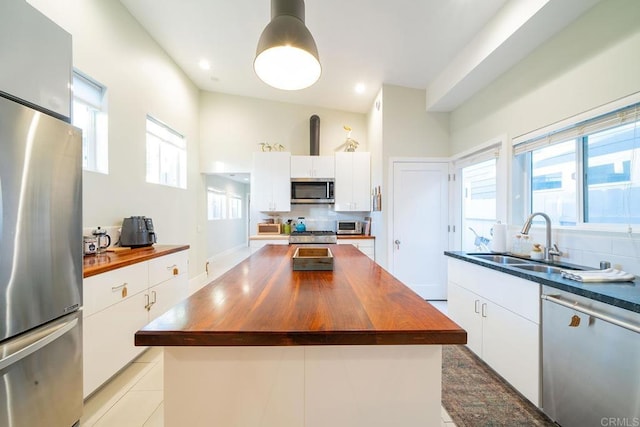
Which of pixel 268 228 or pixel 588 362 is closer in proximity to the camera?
pixel 588 362

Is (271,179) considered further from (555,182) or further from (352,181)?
(555,182)

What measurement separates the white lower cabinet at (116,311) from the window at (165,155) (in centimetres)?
174

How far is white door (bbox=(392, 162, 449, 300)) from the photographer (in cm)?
Result: 379

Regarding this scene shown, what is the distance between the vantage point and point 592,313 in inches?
51.2

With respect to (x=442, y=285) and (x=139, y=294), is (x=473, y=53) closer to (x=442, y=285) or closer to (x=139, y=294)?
(x=442, y=285)

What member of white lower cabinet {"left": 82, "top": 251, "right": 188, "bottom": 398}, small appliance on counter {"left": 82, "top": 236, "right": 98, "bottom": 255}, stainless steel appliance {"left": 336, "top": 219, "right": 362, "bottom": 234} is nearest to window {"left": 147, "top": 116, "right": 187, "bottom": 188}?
small appliance on counter {"left": 82, "top": 236, "right": 98, "bottom": 255}

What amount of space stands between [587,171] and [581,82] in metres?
0.66

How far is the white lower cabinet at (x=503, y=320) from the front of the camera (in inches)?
64.8

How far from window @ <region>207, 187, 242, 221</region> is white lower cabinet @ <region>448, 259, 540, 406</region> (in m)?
5.60

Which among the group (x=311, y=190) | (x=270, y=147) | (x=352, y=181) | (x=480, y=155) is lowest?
(x=311, y=190)

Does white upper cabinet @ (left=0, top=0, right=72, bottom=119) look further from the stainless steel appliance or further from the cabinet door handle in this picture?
the stainless steel appliance

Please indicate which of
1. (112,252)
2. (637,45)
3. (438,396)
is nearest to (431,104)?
(637,45)

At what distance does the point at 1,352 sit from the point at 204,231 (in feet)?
→ 13.1

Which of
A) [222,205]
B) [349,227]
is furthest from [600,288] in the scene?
[222,205]
